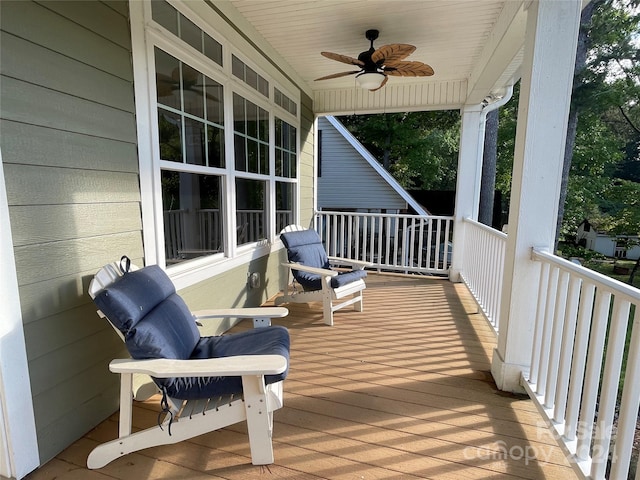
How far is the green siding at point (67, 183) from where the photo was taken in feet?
4.50

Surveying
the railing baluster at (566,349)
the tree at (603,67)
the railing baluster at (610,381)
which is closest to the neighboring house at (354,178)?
the tree at (603,67)

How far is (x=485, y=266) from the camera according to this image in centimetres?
348

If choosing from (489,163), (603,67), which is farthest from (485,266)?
(603,67)

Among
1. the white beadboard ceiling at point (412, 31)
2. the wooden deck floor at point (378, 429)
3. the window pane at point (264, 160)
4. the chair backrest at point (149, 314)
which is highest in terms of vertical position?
the white beadboard ceiling at point (412, 31)

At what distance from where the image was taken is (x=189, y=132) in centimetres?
245

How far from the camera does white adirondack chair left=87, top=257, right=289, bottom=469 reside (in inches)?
55.6

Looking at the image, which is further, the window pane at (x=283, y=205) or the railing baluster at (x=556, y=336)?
the window pane at (x=283, y=205)

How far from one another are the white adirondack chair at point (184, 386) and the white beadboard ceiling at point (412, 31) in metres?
2.59

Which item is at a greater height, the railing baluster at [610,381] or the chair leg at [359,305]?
the railing baluster at [610,381]

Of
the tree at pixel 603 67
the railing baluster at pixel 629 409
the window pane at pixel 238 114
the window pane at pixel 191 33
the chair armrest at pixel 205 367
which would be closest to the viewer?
the railing baluster at pixel 629 409

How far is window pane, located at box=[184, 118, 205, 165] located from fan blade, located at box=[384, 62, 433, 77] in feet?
6.05

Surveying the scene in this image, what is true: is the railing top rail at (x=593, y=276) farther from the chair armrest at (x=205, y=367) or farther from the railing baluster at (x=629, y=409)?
the chair armrest at (x=205, y=367)

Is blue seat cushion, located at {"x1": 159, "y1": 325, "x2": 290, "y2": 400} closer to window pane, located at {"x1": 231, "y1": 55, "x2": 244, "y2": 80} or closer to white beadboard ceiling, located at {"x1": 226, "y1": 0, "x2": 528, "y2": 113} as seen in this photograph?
window pane, located at {"x1": 231, "y1": 55, "x2": 244, "y2": 80}

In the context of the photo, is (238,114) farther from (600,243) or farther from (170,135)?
(600,243)
